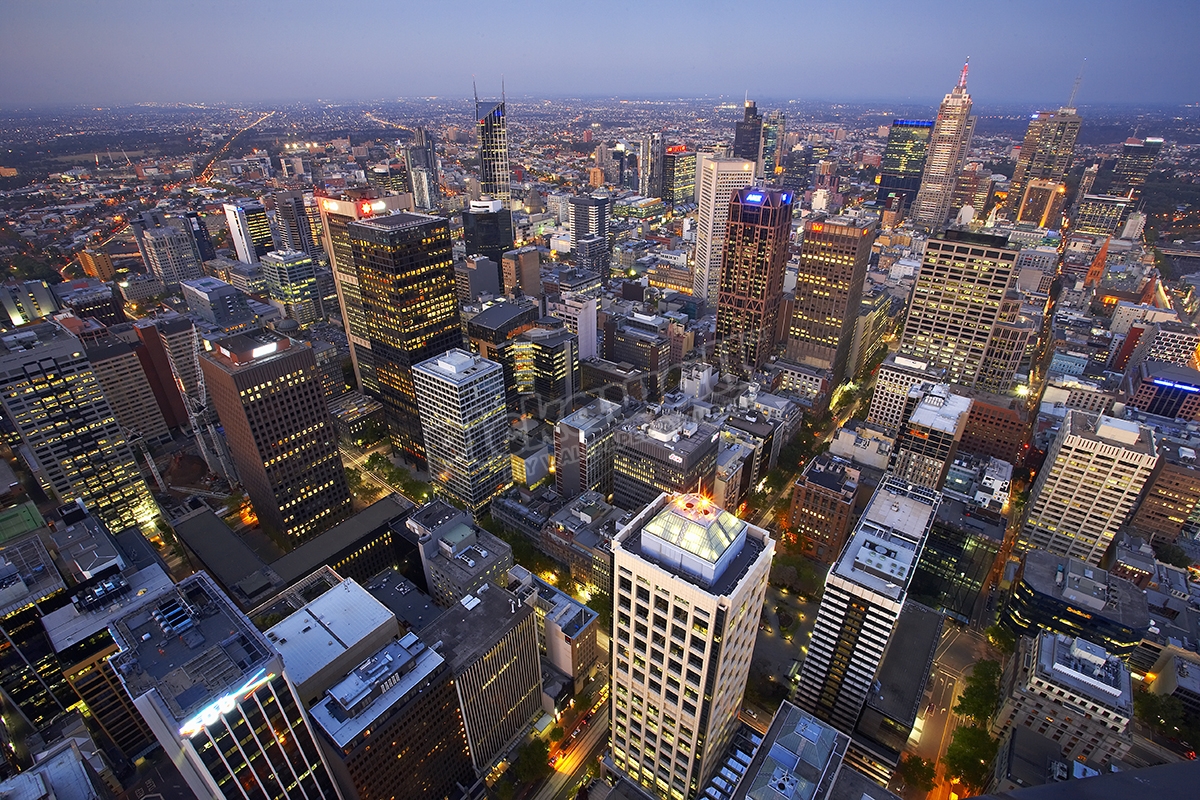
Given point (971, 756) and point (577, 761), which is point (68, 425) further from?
point (971, 756)

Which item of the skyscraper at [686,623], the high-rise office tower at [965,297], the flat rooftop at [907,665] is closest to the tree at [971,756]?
the flat rooftop at [907,665]

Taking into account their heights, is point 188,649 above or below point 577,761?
above

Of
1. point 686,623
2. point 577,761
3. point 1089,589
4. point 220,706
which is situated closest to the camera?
point 686,623

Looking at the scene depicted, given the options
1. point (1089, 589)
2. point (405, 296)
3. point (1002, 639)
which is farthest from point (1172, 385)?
point (405, 296)

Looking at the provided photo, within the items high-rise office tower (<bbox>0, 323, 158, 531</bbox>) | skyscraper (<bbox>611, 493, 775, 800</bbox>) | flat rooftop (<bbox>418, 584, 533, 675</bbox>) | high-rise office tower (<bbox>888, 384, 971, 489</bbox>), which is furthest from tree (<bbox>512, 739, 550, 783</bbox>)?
high-rise office tower (<bbox>0, 323, 158, 531</bbox>)

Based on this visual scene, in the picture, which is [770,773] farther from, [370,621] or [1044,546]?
[1044,546]

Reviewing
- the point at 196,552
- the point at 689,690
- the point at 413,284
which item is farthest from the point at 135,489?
the point at 689,690

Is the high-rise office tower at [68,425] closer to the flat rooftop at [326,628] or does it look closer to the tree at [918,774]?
the flat rooftop at [326,628]
